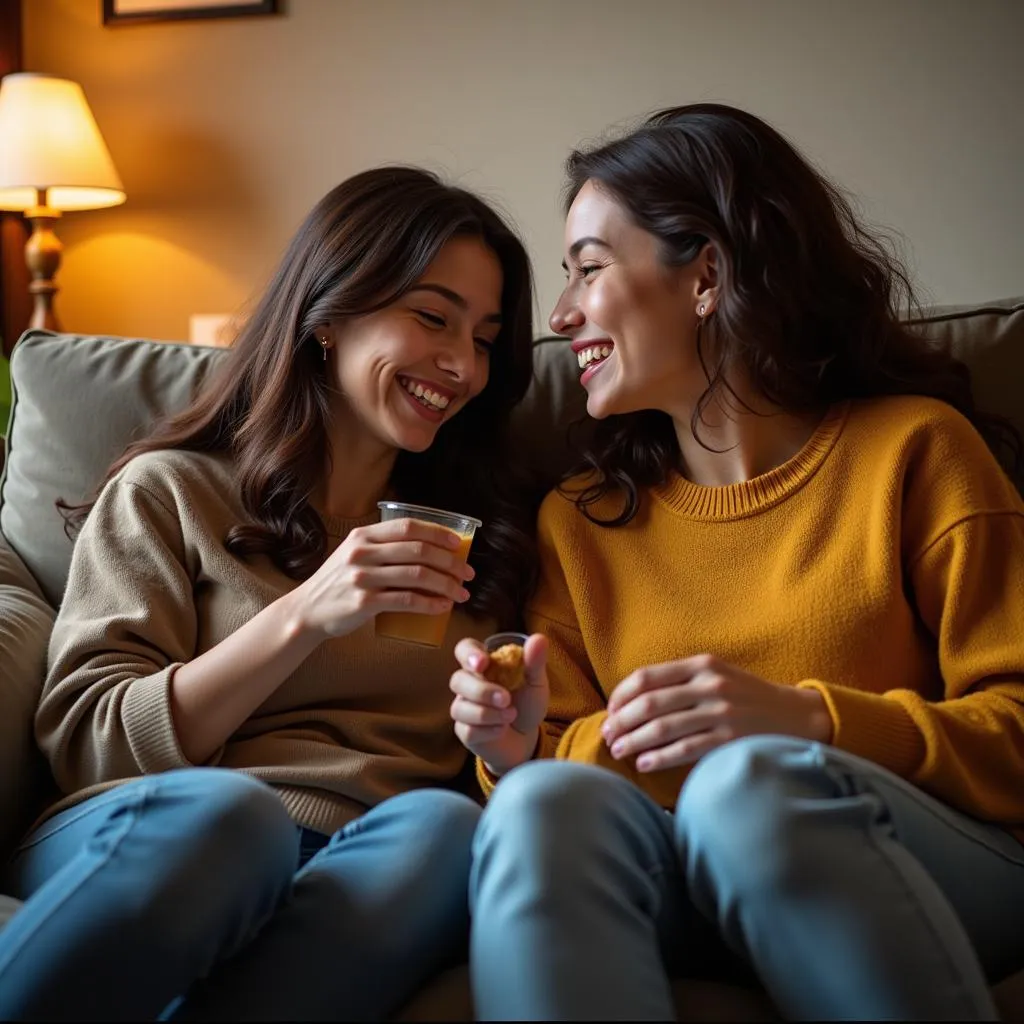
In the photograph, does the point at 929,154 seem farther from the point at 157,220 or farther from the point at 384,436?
the point at 157,220

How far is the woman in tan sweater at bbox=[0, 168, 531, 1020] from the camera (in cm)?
118

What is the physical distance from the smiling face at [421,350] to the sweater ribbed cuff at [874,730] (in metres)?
0.73

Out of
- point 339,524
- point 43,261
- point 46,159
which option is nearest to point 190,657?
point 339,524

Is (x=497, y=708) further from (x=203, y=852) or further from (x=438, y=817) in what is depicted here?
(x=203, y=852)

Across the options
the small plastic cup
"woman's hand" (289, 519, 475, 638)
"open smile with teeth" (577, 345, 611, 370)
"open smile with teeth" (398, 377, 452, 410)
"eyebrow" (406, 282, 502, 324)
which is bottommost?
the small plastic cup

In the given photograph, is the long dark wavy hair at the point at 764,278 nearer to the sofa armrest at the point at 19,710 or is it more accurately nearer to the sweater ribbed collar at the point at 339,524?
the sweater ribbed collar at the point at 339,524

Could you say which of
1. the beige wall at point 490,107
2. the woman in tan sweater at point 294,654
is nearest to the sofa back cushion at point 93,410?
the woman in tan sweater at point 294,654

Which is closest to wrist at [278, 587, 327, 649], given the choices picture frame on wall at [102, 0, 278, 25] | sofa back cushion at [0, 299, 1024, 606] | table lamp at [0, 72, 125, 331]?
sofa back cushion at [0, 299, 1024, 606]

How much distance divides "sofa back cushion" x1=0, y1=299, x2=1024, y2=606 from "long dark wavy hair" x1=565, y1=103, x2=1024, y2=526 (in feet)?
0.66

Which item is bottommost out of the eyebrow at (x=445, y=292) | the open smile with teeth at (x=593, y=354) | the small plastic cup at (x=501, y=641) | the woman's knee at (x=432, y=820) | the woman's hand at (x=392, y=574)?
the woman's knee at (x=432, y=820)

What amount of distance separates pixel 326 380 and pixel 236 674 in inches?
22.1

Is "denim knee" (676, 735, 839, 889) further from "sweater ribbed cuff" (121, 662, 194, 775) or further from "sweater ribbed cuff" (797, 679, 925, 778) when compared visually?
"sweater ribbed cuff" (121, 662, 194, 775)

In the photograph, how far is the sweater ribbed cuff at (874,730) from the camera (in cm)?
142

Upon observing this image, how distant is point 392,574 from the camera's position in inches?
58.9
